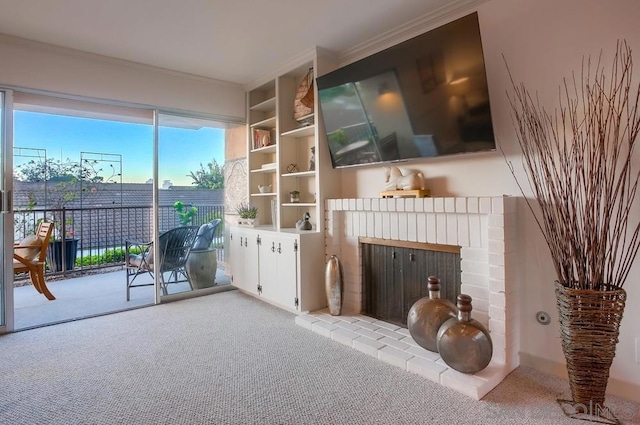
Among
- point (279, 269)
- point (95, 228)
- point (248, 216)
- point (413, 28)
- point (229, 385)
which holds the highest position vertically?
point (413, 28)

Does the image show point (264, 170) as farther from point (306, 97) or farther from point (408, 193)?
point (408, 193)

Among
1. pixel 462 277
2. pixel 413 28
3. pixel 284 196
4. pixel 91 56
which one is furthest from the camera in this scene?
pixel 284 196

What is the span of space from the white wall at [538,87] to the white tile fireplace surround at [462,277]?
133 millimetres

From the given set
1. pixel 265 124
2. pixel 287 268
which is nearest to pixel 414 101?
pixel 287 268

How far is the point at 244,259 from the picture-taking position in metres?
3.79

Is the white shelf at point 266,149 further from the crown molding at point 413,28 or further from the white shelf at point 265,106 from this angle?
the crown molding at point 413,28

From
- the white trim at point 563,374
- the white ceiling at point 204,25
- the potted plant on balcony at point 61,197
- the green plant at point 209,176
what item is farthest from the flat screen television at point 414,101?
the potted plant on balcony at point 61,197

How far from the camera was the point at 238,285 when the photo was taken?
12.9ft

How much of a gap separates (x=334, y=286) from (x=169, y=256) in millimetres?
2049

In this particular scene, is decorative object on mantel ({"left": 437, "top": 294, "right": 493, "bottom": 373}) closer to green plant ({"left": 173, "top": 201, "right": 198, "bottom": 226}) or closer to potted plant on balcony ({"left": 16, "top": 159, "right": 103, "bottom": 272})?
green plant ({"left": 173, "top": 201, "right": 198, "bottom": 226})

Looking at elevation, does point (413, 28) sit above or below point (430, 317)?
above

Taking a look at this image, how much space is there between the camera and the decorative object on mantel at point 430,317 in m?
2.13

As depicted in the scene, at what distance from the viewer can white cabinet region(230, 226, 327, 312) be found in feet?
10.1

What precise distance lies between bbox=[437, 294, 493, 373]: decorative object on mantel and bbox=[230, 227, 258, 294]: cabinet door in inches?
85.7
